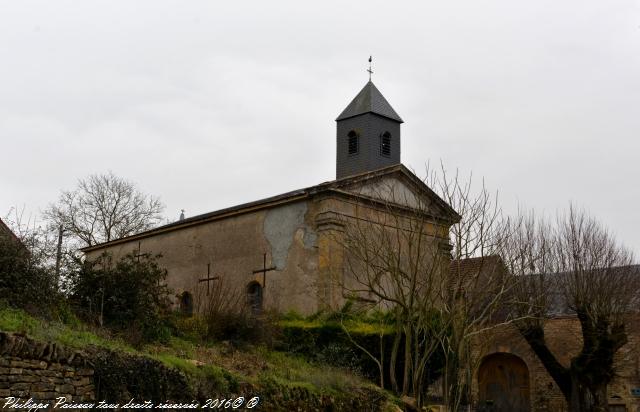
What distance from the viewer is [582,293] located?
2331 cm

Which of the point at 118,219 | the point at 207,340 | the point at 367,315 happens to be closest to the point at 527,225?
the point at 367,315

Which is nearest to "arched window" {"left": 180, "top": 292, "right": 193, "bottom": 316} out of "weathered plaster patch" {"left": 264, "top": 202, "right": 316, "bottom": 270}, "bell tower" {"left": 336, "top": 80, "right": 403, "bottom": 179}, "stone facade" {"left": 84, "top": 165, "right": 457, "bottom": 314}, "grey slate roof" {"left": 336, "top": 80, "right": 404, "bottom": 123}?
"stone facade" {"left": 84, "top": 165, "right": 457, "bottom": 314}

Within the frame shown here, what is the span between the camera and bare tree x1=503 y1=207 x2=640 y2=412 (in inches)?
904

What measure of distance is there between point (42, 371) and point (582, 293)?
695 inches

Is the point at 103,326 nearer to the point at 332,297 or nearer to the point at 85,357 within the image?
the point at 85,357

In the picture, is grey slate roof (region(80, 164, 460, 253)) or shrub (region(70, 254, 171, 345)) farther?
grey slate roof (region(80, 164, 460, 253))

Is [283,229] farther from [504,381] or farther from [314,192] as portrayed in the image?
[504,381]

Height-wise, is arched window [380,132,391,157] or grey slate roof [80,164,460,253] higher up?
arched window [380,132,391,157]

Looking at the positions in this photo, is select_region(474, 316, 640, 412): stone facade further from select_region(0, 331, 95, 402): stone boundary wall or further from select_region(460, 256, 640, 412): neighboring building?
select_region(0, 331, 95, 402): stone boundary wall

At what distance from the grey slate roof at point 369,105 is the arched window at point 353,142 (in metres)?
0.68

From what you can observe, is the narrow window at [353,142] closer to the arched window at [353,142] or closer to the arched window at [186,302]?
the arched window at [353,142]

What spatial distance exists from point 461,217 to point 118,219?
27.3 metres

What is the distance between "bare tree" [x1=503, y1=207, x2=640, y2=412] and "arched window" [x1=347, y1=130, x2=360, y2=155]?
6738 millimetres

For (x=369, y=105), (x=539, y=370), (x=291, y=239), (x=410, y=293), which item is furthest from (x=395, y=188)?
(x=539, y=370)
